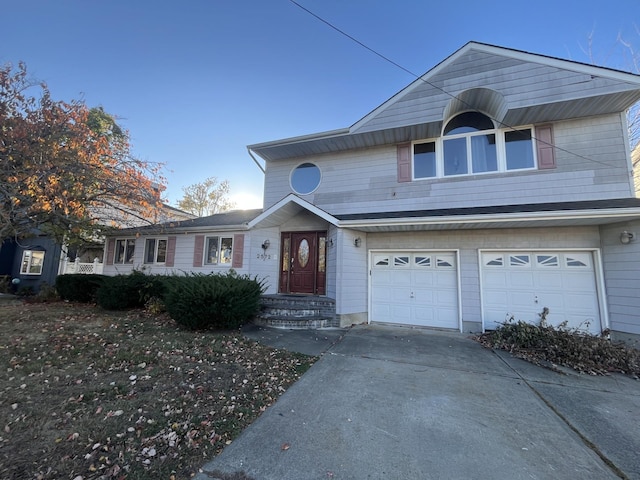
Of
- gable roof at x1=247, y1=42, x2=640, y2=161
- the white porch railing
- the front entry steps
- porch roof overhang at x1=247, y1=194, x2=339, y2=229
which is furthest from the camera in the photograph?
the white porch railing

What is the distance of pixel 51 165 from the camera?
277 inches

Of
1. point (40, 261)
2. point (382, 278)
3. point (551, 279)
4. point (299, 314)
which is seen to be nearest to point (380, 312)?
point (382, 278)

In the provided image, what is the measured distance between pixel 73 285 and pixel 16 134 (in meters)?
5.90

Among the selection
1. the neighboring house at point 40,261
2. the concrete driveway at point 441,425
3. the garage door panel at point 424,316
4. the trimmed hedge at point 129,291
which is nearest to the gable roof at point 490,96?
the garage door panel at point 424,316

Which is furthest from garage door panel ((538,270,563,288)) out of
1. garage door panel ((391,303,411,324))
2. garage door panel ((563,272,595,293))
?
garage door panel ((391,303,411,324))

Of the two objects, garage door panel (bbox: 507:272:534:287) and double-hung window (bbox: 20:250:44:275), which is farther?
double-hung window (bbox: 20:250:44:275)

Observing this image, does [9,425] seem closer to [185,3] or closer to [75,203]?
[75,203]

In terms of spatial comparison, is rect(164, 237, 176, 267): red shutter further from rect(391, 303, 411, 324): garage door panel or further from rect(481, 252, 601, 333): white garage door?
rect(481, 252, 601, 333): white garage door

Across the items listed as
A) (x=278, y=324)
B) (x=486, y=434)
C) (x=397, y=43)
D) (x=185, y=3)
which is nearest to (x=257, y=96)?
(x=185, y=3)

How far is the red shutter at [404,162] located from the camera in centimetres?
836

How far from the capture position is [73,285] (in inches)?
400

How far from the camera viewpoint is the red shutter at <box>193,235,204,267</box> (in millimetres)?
9845

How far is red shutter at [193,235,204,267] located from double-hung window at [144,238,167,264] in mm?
1458

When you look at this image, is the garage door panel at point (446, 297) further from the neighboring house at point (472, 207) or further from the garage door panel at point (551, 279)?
the garage door panel at point (551, 279)
